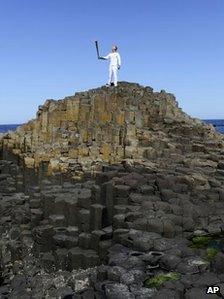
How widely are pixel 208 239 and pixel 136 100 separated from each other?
1347 centimetres

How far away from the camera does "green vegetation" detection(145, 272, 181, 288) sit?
10359mm

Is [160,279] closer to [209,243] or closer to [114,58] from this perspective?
[209,243]

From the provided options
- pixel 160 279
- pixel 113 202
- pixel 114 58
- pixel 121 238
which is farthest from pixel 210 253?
pixel 114 58

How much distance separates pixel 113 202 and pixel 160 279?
5.74 meters

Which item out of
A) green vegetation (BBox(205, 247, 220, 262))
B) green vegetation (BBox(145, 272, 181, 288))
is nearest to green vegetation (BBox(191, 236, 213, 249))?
green vegetation (BBox(205, 247, 220, 262))

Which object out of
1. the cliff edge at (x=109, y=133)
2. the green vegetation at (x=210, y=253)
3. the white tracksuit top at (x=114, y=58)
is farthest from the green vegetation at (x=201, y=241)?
the white tracksuit top at (x=114, y=58)

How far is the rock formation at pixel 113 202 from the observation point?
11414 millimetres

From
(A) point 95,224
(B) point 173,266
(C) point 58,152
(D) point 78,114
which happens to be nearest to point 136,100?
(D) point 78,114

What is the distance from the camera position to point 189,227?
1379 cm

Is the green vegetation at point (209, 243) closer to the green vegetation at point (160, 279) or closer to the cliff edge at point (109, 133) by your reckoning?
the green vegetation at point (160, 279)

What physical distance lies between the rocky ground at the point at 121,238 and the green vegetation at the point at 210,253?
0.02 m

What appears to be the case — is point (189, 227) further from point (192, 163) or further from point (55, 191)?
point (55, 191)

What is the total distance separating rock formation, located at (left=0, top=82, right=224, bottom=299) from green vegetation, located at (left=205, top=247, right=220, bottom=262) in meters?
0.02

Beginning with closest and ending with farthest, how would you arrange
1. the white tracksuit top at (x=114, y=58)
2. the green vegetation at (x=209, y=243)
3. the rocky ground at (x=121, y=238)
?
1. the rocky ground at (x=121, y=238)
2. the green vegetation at (x=209, y=243)
3. the white tracksuit top at (x=114, y=58)
